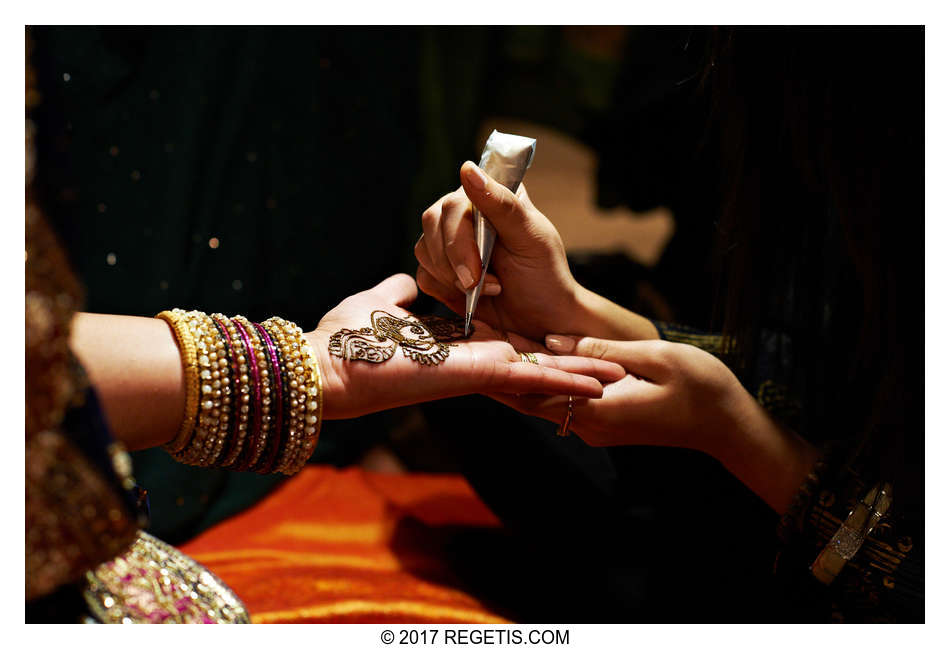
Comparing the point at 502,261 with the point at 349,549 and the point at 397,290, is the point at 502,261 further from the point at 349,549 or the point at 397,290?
the point at 349,549

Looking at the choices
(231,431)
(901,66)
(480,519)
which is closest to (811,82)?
(901,66)

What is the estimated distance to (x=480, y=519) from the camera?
1.13 meters

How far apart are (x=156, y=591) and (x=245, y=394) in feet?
0.47

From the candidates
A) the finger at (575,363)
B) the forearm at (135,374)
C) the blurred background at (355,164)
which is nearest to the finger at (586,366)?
the finger at (575,363)

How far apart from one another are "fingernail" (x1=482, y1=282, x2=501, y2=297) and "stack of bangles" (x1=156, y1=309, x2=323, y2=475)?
20 cm

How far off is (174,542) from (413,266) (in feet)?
1.89

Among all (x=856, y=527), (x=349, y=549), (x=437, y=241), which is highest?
(x=437, y=241)

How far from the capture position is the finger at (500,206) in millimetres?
638

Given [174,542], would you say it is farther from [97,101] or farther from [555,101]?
[555,101]

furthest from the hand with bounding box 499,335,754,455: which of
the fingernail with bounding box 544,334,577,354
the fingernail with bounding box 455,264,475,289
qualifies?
the fingernail with bounding box 455,264,475,289

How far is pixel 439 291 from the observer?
2.46 ft

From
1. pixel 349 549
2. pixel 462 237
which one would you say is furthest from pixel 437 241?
pixel 349 549

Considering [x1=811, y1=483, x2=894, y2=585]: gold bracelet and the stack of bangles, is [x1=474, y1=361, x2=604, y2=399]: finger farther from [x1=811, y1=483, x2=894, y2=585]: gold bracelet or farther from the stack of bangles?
[x1=811, y1=483, x2=894, y2=585]: gold bracelet

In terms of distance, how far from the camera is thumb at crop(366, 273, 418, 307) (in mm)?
720
